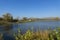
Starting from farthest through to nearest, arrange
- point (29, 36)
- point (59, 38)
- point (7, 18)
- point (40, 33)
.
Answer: point (7, 18), point (40, 33), point (29, 36), point (59, 38)

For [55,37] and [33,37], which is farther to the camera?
[33,37]

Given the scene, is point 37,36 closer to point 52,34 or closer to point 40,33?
point 40,33

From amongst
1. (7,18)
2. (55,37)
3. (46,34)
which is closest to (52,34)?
(55,37)

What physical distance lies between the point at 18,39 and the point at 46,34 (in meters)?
1.15

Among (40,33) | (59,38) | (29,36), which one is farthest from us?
(40,33)

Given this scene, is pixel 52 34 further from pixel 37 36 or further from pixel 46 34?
pixel 37 36

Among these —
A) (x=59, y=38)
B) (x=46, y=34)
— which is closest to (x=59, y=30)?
(x=59, y=38)

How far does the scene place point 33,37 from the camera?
5.49 m

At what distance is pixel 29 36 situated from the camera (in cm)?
510

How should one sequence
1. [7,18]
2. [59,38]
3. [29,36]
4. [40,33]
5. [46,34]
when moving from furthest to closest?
[7,18] → [40,33] → [46,34] → [29,36] → [59,38]

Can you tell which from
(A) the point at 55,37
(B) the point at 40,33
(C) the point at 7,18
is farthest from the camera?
(C) the point at 7,18

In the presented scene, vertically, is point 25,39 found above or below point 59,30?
below

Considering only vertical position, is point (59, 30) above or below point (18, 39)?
above

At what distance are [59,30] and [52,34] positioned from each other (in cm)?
66
